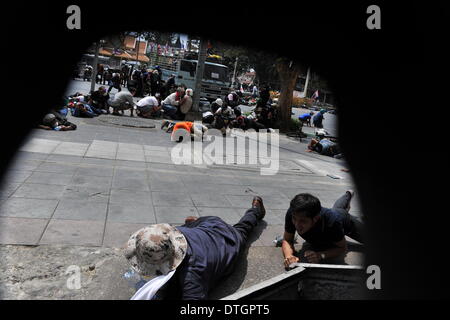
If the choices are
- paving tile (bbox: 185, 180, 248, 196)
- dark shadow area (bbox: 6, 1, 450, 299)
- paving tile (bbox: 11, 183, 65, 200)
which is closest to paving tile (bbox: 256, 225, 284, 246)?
paving tile (bbox: 185, 180, 248, 196)

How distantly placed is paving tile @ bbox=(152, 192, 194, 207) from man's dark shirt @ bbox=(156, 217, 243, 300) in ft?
3.98

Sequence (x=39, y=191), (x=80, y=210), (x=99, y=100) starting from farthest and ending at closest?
(x=99, y=100) < (x=39, y=191) < (x=80, y=210)

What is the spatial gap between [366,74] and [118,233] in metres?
3.18

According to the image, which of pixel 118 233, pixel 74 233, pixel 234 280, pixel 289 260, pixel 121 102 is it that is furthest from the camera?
pixel 121 102

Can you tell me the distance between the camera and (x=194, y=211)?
4.81 meters

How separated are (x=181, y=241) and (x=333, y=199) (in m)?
4.27

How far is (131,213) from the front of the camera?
446 centimetres

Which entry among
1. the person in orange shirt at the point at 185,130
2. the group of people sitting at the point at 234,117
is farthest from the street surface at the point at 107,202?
the group of people sitting at the point at 234,117

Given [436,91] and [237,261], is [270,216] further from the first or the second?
[436,91]

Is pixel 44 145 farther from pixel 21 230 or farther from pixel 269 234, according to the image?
pixel 269 234

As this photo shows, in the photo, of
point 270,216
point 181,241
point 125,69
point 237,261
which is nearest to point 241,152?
point 270,216

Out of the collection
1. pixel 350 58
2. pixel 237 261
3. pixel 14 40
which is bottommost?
pixel 237 261

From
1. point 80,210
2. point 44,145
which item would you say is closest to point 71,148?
point 44,145

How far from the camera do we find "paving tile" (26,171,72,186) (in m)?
5.01
